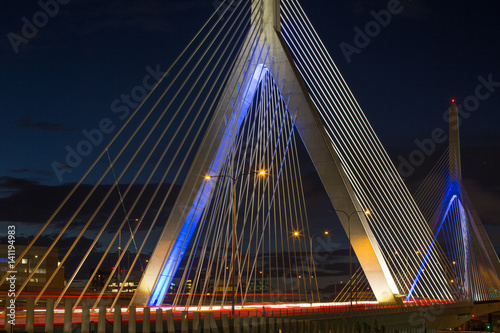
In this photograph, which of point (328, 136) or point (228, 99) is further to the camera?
point (328, 136)

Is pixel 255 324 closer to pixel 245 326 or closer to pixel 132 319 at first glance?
pixel 245 326

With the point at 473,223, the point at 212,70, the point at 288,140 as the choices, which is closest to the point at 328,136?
the point at 288,140

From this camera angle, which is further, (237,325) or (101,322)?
(237,325)

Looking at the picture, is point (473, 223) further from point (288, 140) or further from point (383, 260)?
point (288, 140)

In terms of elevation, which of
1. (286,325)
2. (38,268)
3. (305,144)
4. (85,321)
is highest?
(305,144)

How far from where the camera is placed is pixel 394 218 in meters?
45.8

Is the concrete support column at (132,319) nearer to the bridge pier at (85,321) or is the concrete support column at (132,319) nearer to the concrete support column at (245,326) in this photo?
the bridge pier at (85,321)

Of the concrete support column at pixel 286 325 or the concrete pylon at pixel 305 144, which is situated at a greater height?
the concrete pylon at pixel 305 144

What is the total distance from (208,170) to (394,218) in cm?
1753

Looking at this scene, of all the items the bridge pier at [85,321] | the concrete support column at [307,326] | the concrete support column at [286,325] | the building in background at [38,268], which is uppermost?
the bridge pier at [85,321]

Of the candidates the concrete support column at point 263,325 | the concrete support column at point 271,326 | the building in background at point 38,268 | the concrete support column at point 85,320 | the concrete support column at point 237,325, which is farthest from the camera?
the building in background at point 38,268

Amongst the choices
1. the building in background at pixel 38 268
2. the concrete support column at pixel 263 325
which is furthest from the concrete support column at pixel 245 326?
the building in background at pixel 38 268

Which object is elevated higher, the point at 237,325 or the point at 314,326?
the point at 237,325

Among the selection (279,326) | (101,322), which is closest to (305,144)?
(279,326)
